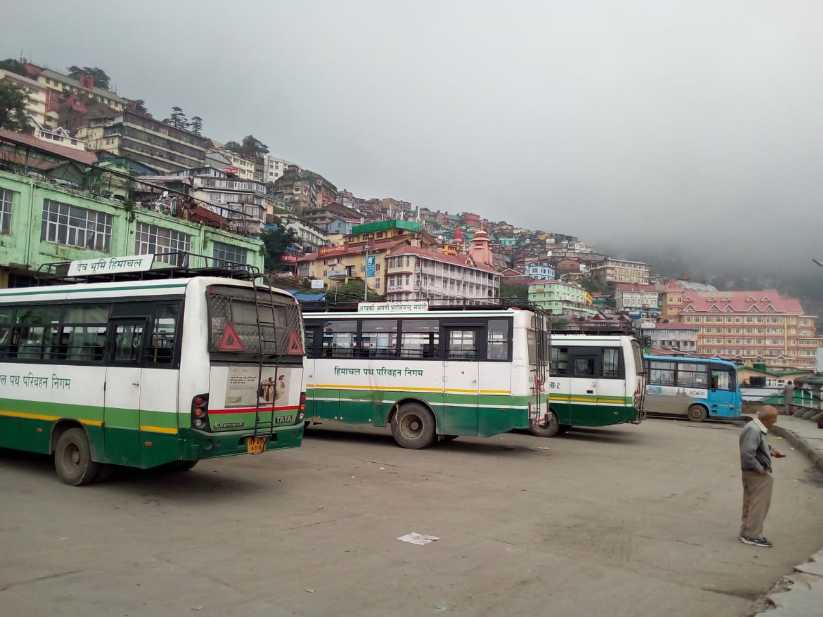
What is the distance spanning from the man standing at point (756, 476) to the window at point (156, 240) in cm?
2813

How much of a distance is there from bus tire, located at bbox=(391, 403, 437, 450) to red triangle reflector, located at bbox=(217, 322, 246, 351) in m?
6.31

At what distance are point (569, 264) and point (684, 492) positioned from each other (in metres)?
173

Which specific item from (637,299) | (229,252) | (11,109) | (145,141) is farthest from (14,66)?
(637,299)

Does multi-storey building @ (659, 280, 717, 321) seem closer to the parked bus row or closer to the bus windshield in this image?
the parked bus row

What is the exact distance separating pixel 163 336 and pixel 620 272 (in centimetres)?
18827

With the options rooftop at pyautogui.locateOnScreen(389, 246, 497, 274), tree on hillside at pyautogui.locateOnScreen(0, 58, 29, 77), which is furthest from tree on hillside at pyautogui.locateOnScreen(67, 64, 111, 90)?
rooftop at pyautogui.locateOnScreen(389, 246, 497, 274)

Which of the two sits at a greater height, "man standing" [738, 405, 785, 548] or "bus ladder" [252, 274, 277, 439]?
"bus ladder" [252, 274, 277, 439]

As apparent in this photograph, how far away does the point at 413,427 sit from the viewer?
14148 mm

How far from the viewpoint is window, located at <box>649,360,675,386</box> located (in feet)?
88.8

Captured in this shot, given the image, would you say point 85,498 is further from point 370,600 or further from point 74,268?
point 370,600

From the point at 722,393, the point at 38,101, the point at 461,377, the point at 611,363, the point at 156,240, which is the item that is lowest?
the point at 722,393

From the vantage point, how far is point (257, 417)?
27.9 feet

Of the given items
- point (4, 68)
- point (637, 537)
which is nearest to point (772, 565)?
point (637, 537)

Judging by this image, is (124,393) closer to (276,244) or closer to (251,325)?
(251,325)
